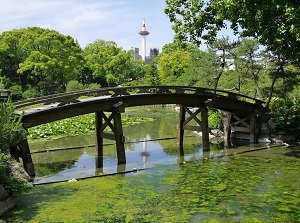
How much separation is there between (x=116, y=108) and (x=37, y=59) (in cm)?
3744

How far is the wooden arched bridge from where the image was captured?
14.6 m

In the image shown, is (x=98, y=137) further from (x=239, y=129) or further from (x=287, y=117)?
(x=287, y=117)

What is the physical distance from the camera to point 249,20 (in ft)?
51.6

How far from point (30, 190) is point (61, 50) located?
44.9 metres

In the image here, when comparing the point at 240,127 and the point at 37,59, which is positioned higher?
the point at 37,59

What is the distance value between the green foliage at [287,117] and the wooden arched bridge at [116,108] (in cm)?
117

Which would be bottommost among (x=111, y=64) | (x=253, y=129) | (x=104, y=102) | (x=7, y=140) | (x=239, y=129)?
(x=239, y=129)

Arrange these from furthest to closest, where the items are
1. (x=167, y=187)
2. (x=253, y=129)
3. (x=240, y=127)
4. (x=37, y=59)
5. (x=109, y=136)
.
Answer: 1. (x=37, y=59)
2. (x=240, y=127)
3. (x=253, y=129)
4. (x=109, y=136)
5. (x=167, y=187)

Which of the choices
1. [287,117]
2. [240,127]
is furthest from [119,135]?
[287,117]

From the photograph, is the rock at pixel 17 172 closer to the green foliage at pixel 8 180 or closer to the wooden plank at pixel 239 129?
the green foliage at pixel 8 180

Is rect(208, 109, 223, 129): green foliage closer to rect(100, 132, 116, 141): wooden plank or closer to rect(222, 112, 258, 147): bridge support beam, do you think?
rect(222, 112, 258, 147): bridge support beam

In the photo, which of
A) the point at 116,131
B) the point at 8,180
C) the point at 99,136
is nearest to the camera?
the point at 8,180

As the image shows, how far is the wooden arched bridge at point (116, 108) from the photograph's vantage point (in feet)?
47.9

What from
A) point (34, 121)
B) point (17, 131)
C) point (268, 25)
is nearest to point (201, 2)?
point (268, 25)
